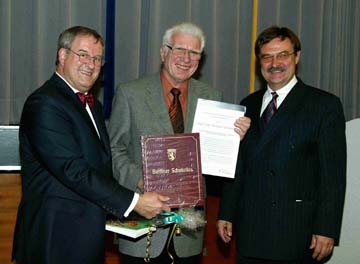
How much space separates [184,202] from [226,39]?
75.4 inches

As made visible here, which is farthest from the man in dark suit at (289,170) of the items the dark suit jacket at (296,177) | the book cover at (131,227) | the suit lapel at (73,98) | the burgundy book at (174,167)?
the suit lapel at (73,98)

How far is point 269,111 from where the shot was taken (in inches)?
102

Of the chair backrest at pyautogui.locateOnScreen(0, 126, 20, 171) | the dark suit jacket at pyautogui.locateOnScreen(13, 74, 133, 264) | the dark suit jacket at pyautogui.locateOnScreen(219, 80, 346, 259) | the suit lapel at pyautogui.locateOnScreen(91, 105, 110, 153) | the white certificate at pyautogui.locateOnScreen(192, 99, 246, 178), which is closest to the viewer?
the dark suit jacket at pyautogui.locateOnScreen(13, 74, 133, 264)

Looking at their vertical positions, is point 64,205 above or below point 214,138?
below

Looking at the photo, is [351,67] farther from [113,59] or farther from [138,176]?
[138,176]

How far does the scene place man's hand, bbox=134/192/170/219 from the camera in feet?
7.39

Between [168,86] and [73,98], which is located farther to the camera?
[168,86]

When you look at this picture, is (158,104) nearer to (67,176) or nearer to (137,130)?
(137,130)

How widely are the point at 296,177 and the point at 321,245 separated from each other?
0.31 m

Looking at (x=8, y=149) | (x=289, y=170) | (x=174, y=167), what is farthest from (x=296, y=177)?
(x=8, y=149)

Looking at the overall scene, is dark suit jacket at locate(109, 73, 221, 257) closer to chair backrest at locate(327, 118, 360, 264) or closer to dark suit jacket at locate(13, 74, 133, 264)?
dark suit jacket at locate(13, 74, 133, 264)

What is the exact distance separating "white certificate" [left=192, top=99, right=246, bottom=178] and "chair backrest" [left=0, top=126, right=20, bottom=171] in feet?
4.54

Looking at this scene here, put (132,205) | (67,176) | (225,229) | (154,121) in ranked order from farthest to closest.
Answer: (225,229), (154,121), (132,205), (67,176)

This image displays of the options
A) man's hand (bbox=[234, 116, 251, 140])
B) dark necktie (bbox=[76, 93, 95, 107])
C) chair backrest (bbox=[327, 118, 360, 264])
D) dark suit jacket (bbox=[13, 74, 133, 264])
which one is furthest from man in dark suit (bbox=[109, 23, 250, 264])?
chair backrest (bbox=[327, 118, 360, 264])
